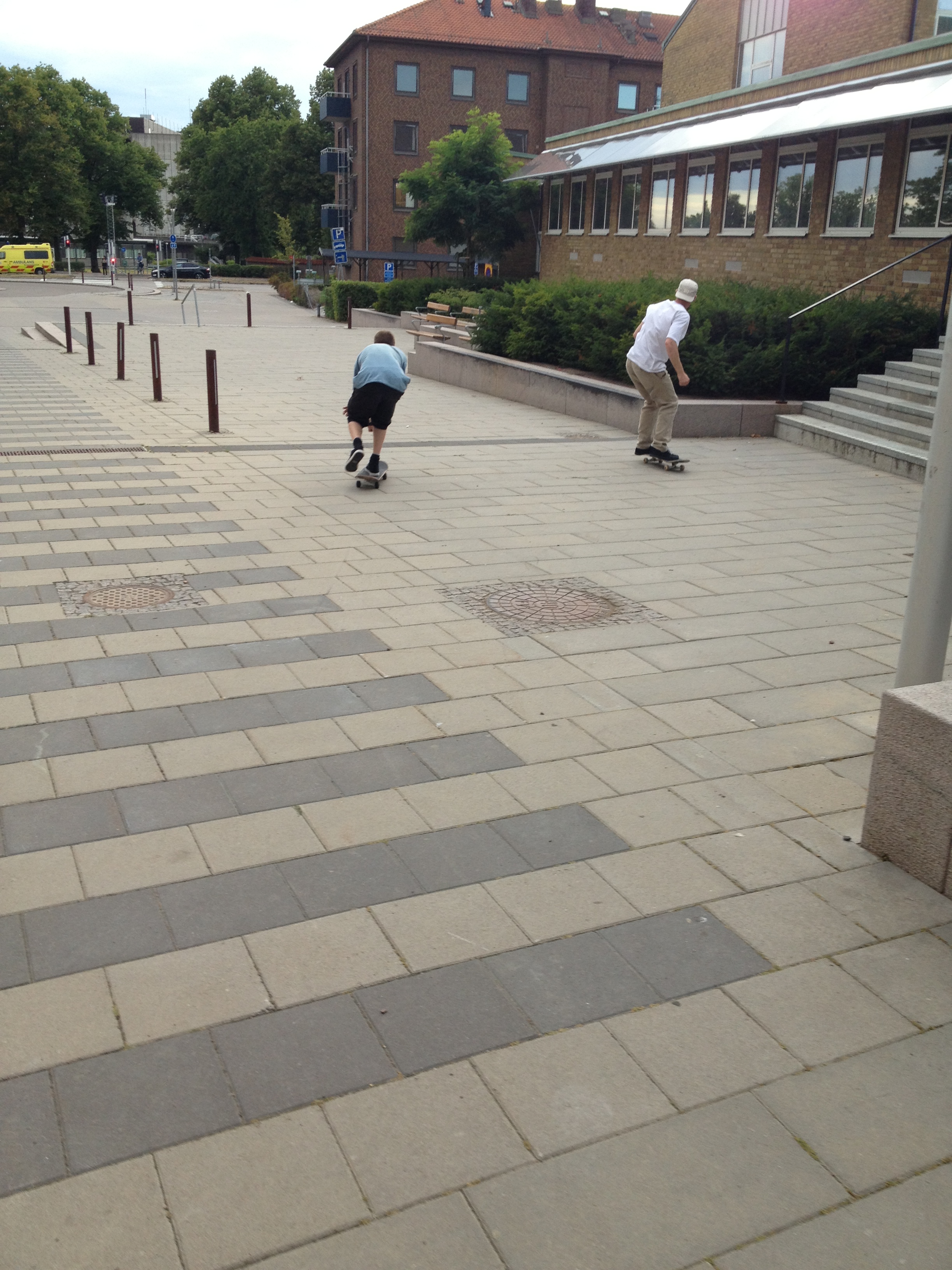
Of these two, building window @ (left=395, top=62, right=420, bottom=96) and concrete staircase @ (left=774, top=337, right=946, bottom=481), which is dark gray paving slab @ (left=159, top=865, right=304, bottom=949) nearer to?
concrete staircase @ (left=774, top=337, right=946, bottom=481)

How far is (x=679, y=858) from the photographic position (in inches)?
162

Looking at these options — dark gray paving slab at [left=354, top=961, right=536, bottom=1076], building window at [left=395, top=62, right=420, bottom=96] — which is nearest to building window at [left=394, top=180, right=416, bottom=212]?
building window at [left=395, top=62, right=420, bottom=96]

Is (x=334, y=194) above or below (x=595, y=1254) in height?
above

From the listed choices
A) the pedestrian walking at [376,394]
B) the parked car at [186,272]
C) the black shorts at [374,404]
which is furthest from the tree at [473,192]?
the parked car at [186,272]

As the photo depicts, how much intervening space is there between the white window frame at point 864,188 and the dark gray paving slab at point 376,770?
1973 cm

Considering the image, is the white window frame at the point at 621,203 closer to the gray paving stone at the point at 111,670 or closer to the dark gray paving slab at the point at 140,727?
the gray paving stone at the point at 111,670

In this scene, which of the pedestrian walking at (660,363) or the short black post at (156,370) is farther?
the short black post at (156,370)

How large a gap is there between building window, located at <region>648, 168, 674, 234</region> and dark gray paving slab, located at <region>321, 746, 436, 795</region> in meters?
28.2

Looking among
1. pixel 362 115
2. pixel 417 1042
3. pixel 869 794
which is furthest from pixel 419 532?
pixel 362 115

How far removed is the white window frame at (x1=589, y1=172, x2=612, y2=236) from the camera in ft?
114

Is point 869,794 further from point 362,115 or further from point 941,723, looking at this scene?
point 362,115

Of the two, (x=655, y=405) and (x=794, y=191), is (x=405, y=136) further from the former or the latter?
(x=655, y=405)

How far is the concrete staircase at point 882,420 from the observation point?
516 inches

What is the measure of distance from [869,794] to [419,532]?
215 inches
